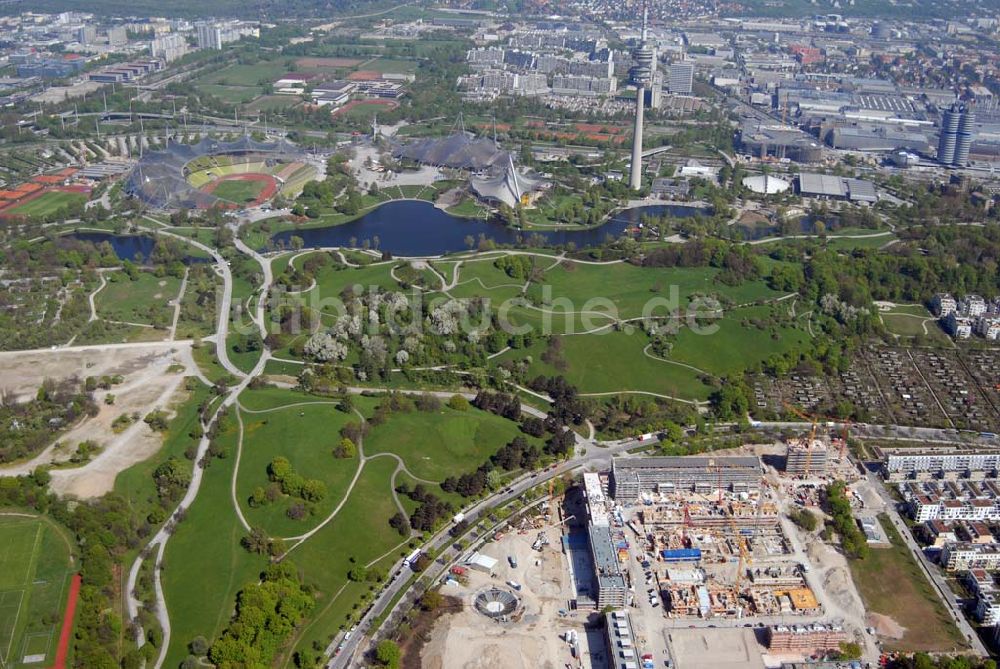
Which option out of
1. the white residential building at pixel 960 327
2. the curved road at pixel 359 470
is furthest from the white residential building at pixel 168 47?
the white residential building at pixel 960 327

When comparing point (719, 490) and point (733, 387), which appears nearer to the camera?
point (719, 490)

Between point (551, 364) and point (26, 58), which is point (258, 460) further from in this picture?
point (26, 58)

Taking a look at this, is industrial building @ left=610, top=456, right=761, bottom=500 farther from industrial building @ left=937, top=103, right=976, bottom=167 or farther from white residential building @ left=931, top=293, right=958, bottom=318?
industrial building @ left=937, top=103, right=976, bottom=167

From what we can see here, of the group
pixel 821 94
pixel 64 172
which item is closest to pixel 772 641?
pixel 64 172

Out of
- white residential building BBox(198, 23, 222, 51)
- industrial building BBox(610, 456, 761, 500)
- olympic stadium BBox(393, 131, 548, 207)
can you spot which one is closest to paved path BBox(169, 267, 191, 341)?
olympic stadium BBox(393, 131, 548, 207)

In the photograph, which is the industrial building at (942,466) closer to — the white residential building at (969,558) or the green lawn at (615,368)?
the white residential building at (969,558)

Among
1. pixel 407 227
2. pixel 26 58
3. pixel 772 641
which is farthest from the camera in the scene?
pixel 26 58
